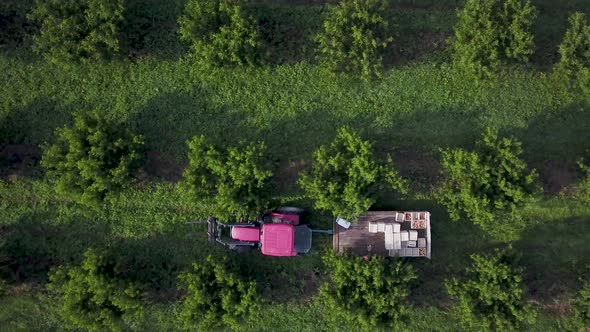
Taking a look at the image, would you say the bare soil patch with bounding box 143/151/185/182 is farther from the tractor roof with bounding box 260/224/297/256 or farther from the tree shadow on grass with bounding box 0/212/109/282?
the tractor roof with bounding box 260/224/297/256

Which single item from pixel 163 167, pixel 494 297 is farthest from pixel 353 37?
pixel 494 297

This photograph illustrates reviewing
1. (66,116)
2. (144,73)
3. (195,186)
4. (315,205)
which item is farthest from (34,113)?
(315,205)

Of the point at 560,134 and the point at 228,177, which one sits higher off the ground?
the point at 560,134

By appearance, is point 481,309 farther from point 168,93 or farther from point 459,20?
point 168,93

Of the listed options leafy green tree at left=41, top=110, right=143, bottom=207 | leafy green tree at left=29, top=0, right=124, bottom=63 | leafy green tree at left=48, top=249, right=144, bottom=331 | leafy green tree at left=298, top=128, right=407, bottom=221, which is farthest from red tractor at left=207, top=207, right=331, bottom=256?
leafy green tree at left=29, top=0, right=124, bottom=63

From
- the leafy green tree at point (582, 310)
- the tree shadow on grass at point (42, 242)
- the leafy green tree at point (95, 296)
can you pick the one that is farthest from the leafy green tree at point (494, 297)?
the tree shadow on grass at point (42, 242)

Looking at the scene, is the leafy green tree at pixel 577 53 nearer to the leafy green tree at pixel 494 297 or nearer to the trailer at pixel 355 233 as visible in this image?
the leafy green tree at pixel 494 297

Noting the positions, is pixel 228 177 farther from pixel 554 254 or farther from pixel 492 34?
pixel 554 254
